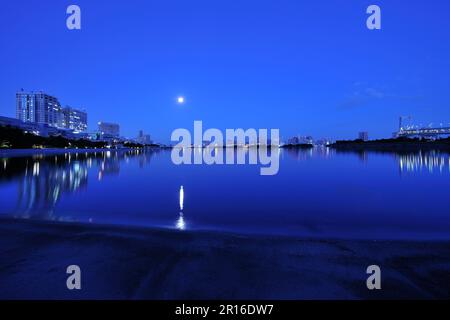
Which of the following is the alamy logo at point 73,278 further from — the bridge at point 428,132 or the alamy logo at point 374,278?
the bridge at point 428,132

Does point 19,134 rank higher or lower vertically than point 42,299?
higher

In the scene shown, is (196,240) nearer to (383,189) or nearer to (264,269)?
(264,269)

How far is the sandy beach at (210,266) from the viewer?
4016 millimetres

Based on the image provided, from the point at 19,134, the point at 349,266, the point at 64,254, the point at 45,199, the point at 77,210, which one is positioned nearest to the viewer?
the point at 349,266

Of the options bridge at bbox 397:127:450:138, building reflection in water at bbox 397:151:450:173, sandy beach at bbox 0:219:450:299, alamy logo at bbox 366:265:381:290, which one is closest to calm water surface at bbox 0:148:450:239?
sandy beach at bbox 0:219:450:299

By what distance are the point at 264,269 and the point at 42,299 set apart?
317cm

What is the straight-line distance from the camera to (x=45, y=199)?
12641mm

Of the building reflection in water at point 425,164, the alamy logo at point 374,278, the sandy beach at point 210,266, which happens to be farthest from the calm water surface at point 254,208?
the building reflection in water at point 425,164

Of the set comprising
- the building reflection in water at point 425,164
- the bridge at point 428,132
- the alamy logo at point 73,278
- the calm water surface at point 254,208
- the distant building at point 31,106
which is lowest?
the calm water surface at point 254,208

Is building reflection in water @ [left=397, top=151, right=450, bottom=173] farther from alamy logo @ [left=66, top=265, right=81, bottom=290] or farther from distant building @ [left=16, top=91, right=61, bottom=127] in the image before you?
distant building @ [left=16, top=91, right=61, bottom=127]

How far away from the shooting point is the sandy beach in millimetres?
4016

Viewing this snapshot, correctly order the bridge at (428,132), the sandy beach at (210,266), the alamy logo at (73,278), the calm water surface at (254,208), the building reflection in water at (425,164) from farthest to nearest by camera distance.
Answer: the bridge at (428,132) → the building reflection in water at (425,164) → the calm water surface at (254,208) → the alamy logo at (73,278) → the sandy beach at (210,266)

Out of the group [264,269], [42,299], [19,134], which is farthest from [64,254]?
[19,134]

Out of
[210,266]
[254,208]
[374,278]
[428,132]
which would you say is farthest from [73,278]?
[428,132]
